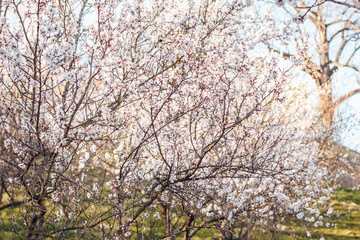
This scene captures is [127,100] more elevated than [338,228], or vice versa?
[127,100]

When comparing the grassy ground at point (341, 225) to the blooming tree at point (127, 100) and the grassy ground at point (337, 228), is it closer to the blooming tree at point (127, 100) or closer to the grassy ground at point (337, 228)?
the grassy ground at point (337, 228)

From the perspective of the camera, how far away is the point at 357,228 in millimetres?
9062

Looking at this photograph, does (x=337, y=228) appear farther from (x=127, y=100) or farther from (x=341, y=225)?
(x=127, y=100)

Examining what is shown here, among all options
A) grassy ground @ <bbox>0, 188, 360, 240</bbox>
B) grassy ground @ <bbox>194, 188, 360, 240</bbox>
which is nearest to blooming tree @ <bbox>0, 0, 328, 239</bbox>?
grassy ground @ <bbox>0, 188, 360, 240</bbox>

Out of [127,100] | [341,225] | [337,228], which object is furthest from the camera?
Answer: [341,225]

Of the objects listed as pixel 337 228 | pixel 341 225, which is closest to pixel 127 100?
pixel 337 228

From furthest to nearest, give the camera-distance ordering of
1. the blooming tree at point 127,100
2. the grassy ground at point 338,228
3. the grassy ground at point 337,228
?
the grassy ground at point 338,228, the grassy ground at point 337,228, the blooming tree at point 127,100

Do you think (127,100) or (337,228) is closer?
(127,100)

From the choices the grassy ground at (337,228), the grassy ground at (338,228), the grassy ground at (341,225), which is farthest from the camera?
the grassy ground at (341,225)

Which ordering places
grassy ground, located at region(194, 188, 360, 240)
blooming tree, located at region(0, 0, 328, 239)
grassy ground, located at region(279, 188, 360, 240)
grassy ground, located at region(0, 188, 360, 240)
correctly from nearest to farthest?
1. blooming tree, located at region(0, 0, 328, 239)
2. grassy ground, located at region(0, 188, 360, 240)
3. grassy ground, located at region(194, 188, 360, 240)
4. grassy ground, located at region(279, 188, 360, 240)

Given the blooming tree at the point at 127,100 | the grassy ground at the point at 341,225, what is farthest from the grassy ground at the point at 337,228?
the blooming tree at the point at 127,100

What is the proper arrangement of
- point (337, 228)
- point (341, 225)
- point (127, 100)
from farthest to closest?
1. point (341, 225)
2. point (337, 228)
3. point (127, 100)

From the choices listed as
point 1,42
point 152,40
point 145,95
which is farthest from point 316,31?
point 1,42

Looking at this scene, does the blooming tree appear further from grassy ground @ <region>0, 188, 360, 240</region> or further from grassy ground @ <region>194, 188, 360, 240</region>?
grassy ground @ <region>194, 188, 360, 240</region>
